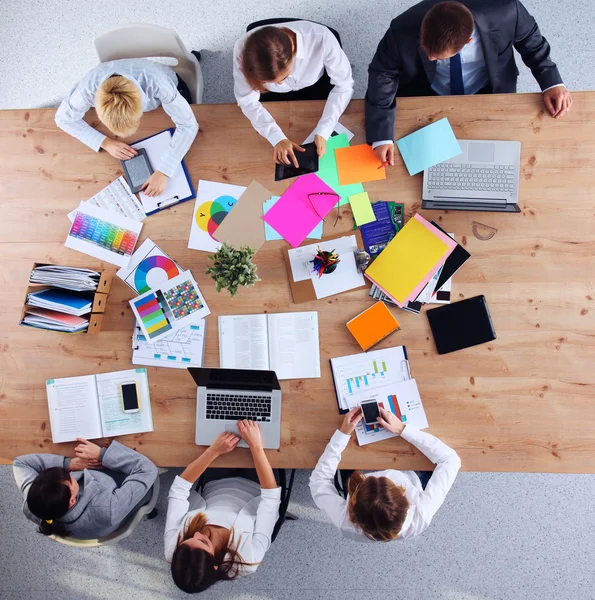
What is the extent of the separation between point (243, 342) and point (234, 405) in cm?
24

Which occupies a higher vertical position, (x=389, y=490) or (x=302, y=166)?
(x=302, y=166)

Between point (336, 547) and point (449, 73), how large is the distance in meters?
2.24

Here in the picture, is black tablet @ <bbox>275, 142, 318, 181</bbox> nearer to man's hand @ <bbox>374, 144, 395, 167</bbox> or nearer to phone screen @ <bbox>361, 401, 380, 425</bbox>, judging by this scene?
man's hand @ <bbox>374, 144, 395, 167</bbox>

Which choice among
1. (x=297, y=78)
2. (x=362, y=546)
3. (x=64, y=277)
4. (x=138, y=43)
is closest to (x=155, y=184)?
(x=64, y=277)

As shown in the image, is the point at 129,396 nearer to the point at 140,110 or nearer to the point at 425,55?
the point at 140,110

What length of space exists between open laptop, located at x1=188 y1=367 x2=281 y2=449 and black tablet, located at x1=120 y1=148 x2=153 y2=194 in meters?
0.76

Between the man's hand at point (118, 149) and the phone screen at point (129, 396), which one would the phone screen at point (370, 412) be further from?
the man's hand at point (118, 149)

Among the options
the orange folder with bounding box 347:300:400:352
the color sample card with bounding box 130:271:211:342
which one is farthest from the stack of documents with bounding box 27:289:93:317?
the orange folder with bounding box 347:300:400:352

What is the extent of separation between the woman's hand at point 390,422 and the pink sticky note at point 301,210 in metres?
0.70

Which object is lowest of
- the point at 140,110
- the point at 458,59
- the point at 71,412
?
the point at 71,412

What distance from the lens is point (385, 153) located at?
5.70 feet

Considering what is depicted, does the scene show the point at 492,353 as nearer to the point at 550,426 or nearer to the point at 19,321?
the point at 550,426

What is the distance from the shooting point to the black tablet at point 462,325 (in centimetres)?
170

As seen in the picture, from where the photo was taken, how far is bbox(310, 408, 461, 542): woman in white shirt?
162 centimetres
